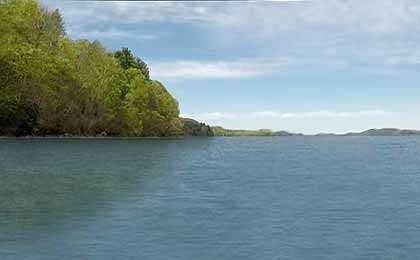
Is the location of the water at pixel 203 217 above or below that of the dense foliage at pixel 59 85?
below

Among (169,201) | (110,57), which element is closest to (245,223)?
(169,201)

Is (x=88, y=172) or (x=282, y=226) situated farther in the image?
(x=88, y=172)

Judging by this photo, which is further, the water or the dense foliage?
the dense foliage

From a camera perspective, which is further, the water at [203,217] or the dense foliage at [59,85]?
the dense foliage at [59,85]

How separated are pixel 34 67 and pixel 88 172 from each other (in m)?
55.7

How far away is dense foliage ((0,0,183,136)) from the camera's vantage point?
3233 inches

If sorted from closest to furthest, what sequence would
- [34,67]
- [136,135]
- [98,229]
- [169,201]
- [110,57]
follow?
[98,229] < [169,201] < [34,67] < [110,57] < [136,135]

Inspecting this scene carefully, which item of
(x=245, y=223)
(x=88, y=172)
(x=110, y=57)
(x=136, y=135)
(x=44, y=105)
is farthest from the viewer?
(x=136, y=135)

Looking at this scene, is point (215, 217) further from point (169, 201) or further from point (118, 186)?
point (118, 186)

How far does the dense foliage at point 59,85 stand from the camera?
82125 mm

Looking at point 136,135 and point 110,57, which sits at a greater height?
point 110,57

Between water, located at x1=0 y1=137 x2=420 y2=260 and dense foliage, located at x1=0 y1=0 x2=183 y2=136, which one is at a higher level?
dense foliage, located at x1=0 y1=0 x2=183 y2=136

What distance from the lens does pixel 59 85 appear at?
9106 cm

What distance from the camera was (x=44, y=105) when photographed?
88875 millimetres
